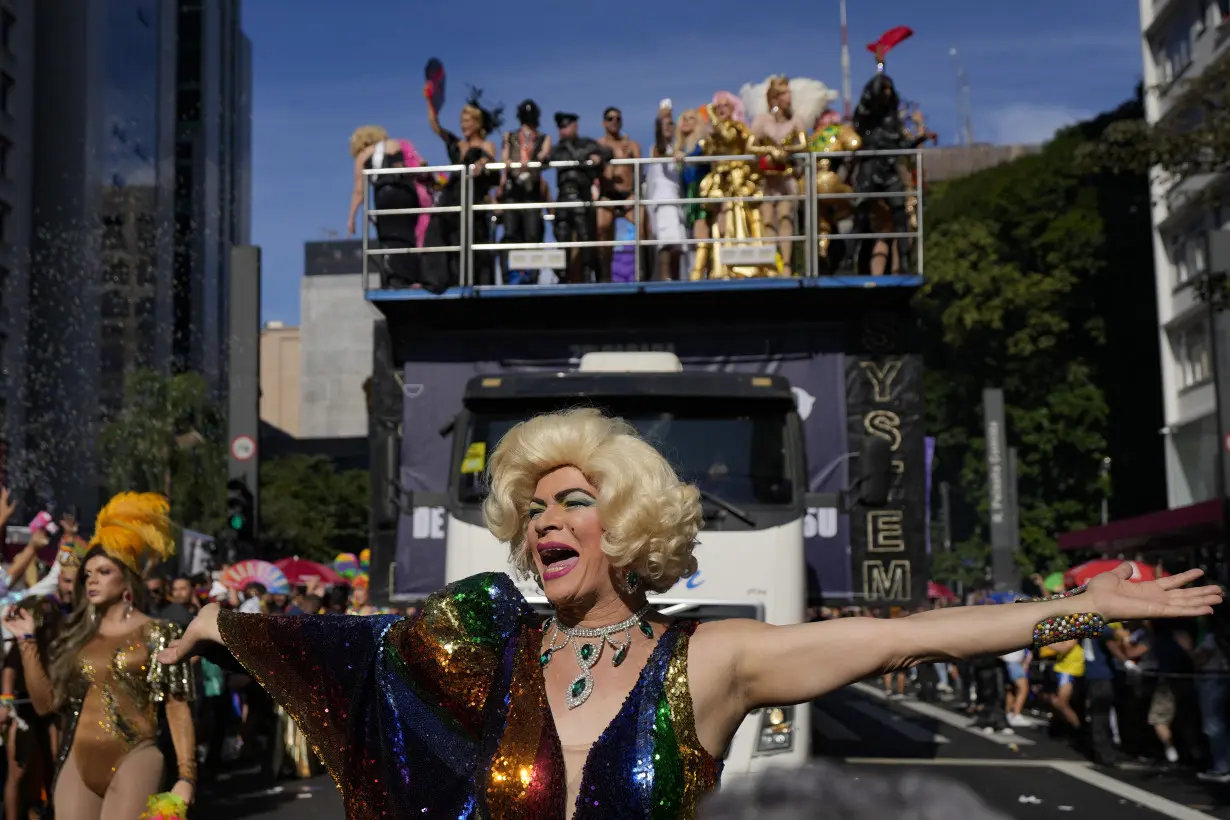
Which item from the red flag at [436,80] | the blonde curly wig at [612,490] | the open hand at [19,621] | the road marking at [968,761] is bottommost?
the road marking at [968,761]

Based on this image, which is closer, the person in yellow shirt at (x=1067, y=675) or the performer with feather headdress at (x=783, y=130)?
the performer with feather headdress at (x=783, y=130)

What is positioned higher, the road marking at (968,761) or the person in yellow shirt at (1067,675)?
the person in yellow shirt at (1067,675)

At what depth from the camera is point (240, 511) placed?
18.2m

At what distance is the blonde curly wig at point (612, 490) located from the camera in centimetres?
348

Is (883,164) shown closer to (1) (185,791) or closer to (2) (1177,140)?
(2) (1177,140)

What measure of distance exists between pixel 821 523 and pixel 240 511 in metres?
9.23

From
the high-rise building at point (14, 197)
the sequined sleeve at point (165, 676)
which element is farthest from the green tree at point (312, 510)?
the sequined sleeve at point (165, 676)

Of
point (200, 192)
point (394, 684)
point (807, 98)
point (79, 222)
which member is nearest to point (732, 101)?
point (807, 98)

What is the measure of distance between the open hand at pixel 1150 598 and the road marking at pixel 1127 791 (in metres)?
9.23

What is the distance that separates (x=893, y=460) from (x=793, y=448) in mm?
1528

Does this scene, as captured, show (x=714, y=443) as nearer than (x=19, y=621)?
No

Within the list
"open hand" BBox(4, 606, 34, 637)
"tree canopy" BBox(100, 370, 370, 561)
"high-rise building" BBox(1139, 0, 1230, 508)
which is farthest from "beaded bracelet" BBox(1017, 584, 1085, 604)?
"tree canopy" BBox(100, 370, 370, 561)

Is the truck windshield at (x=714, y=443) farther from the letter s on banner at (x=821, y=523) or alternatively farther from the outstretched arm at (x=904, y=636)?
the outstretched arm at (x=904, y=636)

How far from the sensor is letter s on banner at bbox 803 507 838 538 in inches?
424
